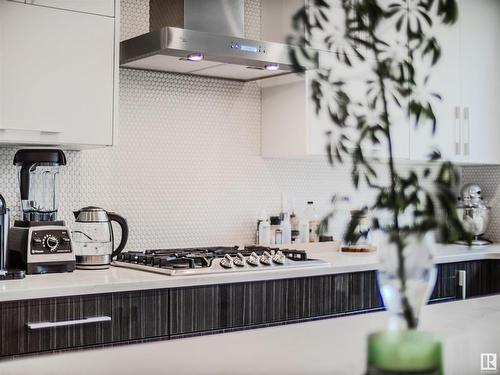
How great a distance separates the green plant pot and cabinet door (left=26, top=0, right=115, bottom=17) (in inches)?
88.8

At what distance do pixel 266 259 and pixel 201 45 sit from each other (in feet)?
3.18

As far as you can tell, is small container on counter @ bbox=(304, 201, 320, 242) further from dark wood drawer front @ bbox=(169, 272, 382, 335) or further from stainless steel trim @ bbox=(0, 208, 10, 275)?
stainless steel trim @ bbox=(0, 208, 10, 275)

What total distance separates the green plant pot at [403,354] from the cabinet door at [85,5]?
2.26 meters

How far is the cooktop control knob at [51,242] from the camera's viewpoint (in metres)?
2.77

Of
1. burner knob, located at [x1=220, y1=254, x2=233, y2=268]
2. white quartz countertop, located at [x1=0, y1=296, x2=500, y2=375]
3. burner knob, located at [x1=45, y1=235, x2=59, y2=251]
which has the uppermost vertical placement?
burner knob, located at [x1=45, y1=235, x2=59, y2=251]

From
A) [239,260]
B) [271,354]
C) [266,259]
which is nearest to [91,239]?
[239,260]

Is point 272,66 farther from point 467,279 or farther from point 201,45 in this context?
point 467,279

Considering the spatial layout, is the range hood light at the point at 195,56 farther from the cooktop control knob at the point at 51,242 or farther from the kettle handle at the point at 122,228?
the cooktop control knob at the point at 51,242

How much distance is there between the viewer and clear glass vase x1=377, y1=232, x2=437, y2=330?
3.28ft

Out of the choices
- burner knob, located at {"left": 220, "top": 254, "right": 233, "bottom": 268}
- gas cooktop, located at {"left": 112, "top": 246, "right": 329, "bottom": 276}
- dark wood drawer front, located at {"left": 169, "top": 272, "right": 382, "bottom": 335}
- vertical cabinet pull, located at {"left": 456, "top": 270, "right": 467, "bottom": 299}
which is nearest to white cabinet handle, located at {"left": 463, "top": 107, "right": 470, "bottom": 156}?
vertical cabinet pull, located at {"left": 456, "top": 270, "right": 467, "bottom": 299}

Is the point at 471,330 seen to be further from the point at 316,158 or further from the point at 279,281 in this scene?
the point at 316,158

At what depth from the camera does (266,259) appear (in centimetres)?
300

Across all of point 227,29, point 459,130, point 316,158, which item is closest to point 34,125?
point 227,29

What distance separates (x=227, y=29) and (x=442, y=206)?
261cm
